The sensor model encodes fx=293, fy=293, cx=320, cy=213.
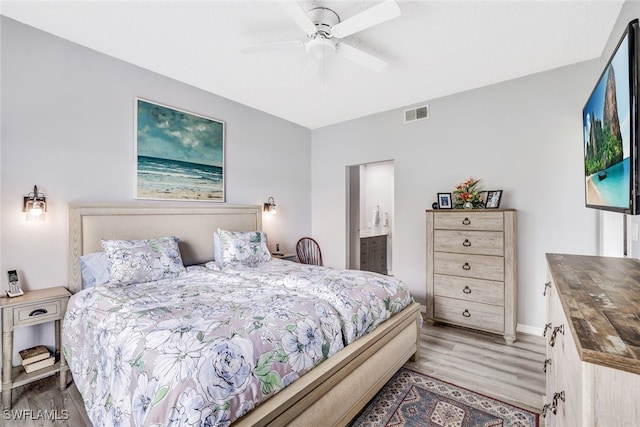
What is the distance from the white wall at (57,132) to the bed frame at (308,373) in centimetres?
15

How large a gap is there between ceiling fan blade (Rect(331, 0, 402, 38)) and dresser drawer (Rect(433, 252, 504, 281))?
2405 mm

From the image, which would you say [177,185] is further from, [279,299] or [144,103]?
[279,299]

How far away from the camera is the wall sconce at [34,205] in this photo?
7.45 feet

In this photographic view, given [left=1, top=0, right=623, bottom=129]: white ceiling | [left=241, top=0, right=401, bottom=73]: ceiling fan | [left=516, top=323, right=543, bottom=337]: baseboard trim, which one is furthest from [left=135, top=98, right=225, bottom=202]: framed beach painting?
[left=516, top=323, right=543, bottom=337]: baseboard trim

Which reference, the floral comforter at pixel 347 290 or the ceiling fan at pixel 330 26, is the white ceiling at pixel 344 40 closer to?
the ceiling fan at pixel 330 26

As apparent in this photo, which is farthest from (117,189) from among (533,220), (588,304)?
(533,220)

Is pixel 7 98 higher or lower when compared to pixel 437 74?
lower

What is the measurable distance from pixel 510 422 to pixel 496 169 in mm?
2450

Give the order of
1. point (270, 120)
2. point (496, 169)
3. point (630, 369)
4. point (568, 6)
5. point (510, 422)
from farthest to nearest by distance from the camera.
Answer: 1. point (270, 120)
2. point (496, 169)
3. point (568, 6)
4. point (510, 422)
5. point (630, 369)

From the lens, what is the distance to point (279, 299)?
1900mm

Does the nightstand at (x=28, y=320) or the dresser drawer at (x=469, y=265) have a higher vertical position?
the dresser drawer at (x=469, y=265)

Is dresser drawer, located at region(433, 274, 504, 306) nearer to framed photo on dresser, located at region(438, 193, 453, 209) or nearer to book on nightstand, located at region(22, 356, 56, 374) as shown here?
framed photo on dresser, located at region(438, 193, 453, 209)

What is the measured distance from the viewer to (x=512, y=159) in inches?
126

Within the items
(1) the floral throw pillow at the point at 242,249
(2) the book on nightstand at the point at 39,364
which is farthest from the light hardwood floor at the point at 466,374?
(1) the floral throw pillow at the point at 242,249
